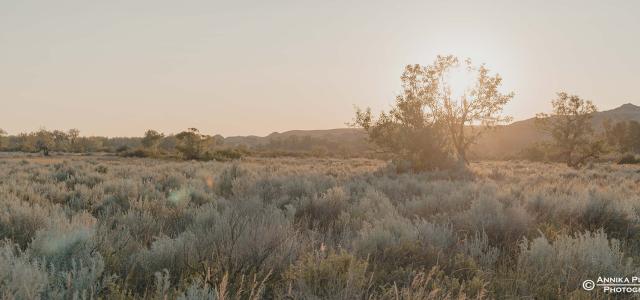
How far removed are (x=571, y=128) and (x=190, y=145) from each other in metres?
40.1

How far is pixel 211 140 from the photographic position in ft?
170

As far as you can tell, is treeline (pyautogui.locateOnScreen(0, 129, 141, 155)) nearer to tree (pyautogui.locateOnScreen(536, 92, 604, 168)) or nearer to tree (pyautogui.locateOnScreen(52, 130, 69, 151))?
tree (pyautogui.locateOnScreen(52, 130, 69, 151))

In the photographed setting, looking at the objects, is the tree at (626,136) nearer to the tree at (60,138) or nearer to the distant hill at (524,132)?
the distant hill at (524,132)

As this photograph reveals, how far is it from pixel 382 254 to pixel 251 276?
1.63m

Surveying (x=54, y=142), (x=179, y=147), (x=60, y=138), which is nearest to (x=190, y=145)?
(x=179, y=147)

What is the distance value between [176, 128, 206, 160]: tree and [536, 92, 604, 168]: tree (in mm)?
36446

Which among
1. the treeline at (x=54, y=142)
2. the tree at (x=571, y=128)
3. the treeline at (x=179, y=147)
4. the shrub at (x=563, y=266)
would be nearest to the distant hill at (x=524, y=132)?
the treeline at (x=179, y=147)

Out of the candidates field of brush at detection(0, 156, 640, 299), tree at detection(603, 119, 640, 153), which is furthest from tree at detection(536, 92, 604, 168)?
tree at detection(603, 119, 640, 153)

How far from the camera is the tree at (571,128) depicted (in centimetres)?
3778

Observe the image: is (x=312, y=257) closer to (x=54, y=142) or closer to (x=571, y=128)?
(x=571, y=128)

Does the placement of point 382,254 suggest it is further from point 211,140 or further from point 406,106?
point 211,140

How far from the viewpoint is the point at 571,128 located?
126ft

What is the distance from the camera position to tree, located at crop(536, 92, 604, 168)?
3778 cm

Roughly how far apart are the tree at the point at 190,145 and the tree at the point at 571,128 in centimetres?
3645
